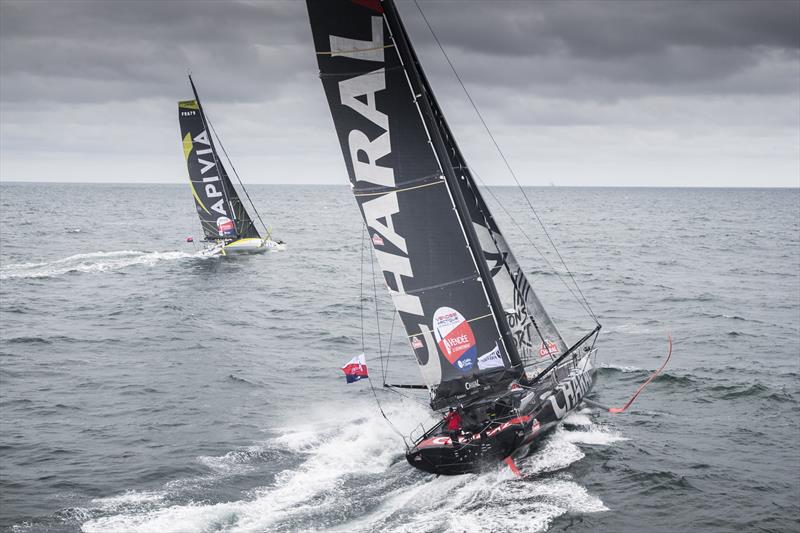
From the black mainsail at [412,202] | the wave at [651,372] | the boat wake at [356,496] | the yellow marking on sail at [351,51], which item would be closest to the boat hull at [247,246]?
the wave at [651,372]

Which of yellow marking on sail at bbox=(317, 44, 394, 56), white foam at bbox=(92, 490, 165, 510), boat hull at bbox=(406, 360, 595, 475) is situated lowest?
white foam at bbox=(92, 490, 165, 510)

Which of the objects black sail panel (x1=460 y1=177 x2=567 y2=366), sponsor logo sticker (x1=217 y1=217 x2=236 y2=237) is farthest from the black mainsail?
sponsor logo sticker (x1=217 y1=217 x2=236 y2=237)

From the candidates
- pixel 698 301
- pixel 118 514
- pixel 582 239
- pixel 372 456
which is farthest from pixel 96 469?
pixel 582 239

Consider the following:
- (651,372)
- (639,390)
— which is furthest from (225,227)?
(639,390)

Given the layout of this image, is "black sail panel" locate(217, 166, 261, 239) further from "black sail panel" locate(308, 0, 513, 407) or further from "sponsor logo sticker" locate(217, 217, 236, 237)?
"black sail panel" locate(308, 0, 513, 407)

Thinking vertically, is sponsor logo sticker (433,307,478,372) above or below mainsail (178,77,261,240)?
below

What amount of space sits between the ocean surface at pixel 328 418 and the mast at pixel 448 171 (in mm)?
3473

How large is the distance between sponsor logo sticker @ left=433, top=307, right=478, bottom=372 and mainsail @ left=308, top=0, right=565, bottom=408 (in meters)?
0.02

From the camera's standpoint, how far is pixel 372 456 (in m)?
19.4

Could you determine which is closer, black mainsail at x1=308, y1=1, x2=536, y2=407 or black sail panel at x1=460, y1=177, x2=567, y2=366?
black mainsail at x1=308, y1=1, x2=536, y2=407

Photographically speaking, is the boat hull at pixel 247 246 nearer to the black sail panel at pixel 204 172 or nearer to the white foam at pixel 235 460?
the black sail panel at pixel 204 172

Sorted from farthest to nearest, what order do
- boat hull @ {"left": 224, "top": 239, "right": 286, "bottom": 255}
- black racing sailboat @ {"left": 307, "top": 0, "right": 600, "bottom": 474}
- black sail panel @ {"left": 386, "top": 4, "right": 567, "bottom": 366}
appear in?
1. boat hull @ {"left": 224, "top": 239, "right": 286, "bottom": 255}
2. black sail panel @ {"left": 386, "top": 4, "right": 567, "bottom": 366}
3. black racing sailboat @ {"left": 307, "top": 0, "right": 600, "bottom": 474}

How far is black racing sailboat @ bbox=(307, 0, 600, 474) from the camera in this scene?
16031 mm

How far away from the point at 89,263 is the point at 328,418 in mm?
37683
